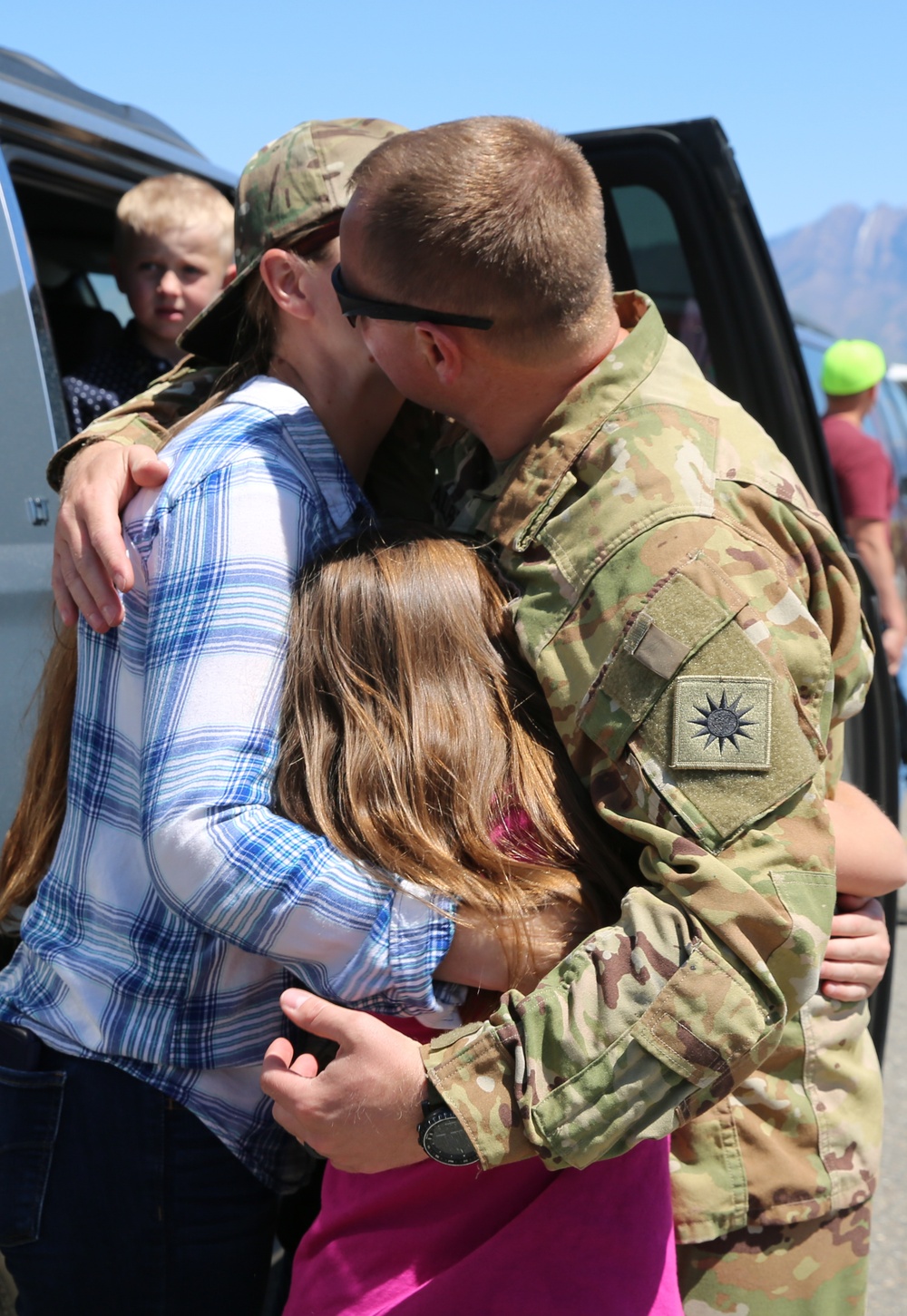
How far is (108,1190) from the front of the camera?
4.44 feet

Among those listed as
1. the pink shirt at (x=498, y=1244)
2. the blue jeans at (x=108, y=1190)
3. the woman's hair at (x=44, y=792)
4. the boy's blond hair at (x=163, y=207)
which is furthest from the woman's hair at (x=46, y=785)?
the boy's blond hair at (x=163, y=207)

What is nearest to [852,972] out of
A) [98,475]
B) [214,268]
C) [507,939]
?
[507,939]

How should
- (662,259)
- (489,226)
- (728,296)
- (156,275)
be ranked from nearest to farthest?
(489,226) → (728,296) → (662,259) → (156,275)

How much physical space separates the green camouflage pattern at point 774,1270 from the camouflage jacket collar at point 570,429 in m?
0.88

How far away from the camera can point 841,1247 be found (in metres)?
1.44

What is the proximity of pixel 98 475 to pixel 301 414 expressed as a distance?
0.26m

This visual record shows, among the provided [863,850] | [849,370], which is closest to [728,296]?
[863,850]

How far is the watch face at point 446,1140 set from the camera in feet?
3.60

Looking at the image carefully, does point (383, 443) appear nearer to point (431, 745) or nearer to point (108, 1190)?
point (431, 745)

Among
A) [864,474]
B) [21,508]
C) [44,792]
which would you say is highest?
[21,508]

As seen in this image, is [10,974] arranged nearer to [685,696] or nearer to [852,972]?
[685,696]

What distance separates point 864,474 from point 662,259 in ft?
8.75

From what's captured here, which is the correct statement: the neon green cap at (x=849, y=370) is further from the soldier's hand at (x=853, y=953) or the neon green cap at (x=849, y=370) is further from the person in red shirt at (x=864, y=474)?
the soldier's hand at (x=853, y=953)

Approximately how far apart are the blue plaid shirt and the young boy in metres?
1.73
